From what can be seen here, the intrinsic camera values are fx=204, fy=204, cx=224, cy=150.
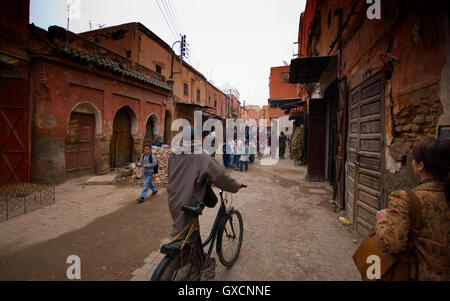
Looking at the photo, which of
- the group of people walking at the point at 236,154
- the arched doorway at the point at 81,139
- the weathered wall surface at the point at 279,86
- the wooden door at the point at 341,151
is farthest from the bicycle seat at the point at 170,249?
the weathered wall surface at the point at 279,86

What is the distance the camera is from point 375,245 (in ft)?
4.94

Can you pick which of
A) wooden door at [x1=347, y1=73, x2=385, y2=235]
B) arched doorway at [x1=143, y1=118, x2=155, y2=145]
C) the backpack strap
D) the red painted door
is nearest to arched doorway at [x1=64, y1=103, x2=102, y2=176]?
the red painted door

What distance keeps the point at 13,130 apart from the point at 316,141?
10.7 m

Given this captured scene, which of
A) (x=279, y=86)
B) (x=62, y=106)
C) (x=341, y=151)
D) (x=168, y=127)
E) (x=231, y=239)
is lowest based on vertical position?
(x=231, y=239)

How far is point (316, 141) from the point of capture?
8391mm

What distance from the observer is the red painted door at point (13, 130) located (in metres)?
6.49

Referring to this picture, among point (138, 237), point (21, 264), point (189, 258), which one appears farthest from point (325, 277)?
point (21, 264)

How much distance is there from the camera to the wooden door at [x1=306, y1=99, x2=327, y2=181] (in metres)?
8.28

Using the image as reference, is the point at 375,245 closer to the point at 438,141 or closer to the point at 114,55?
the point at 438,141

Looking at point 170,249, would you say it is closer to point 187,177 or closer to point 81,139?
point 187,177

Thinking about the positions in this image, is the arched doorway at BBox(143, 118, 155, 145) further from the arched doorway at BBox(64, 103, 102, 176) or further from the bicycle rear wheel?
the bicycle rear wheel

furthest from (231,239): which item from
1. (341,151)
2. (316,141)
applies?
(316,141)

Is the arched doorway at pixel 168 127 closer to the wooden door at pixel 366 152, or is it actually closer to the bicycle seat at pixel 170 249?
the wooden door at pixel 366 152
